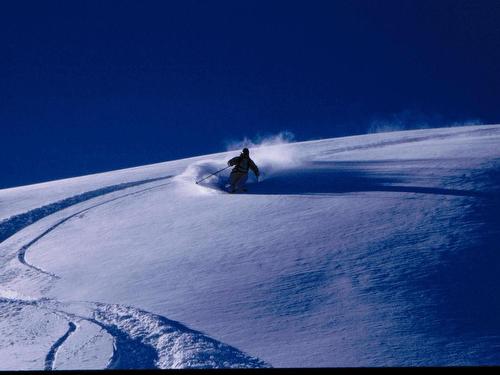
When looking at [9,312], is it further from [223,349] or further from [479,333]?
[479,333]

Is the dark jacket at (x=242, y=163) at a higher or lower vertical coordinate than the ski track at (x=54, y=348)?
higher

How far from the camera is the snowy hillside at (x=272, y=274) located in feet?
10.1

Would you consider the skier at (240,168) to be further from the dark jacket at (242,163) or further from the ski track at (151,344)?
the ski track at (151,344)

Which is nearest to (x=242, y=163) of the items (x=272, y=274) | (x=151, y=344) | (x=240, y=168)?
A: (x=240, y=168)

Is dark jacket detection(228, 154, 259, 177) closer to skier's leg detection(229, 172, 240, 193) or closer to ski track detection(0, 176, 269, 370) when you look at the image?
skier's leg detection(229, 172, 240, 193)

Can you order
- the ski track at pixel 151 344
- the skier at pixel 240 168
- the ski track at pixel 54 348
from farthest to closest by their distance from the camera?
1. the skier at pixel 240 168
2. the ski track at pixel 54 348
3. the ski track at pixel 151 344

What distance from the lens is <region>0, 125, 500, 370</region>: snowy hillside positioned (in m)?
3.08

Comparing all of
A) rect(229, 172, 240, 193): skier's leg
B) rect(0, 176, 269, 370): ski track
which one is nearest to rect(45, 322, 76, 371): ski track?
rect(0, 176, 269, 370): ski track

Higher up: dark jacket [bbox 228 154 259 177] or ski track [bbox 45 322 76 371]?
dark jacket [bbox 228 154 259 177]

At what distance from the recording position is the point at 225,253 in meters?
4.68

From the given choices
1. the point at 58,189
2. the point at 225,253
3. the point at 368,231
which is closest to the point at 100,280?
the point at 225,253

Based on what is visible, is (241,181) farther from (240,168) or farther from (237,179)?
(240,168)

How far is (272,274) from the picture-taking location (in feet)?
13.2

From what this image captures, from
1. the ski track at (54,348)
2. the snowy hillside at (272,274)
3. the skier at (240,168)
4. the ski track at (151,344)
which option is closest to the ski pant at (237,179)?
the skier at (240,168)
